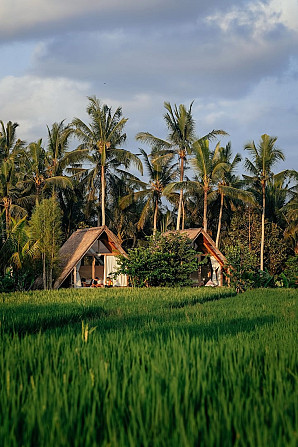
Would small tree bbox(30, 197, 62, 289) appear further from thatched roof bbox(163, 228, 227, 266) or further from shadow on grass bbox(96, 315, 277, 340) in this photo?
shadow on grass bbox(96, 315, 277, 340)

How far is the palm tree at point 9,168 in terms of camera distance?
26375 mm

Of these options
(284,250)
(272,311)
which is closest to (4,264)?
(272,311)

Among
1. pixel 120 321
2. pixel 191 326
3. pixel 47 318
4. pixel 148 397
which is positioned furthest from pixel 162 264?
pixel 148 397

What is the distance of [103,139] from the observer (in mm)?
26344

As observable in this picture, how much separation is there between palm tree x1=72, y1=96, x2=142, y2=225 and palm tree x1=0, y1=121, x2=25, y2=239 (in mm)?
4036

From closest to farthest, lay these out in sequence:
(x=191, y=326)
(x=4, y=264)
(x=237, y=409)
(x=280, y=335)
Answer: (x=237, y=409)
(x=280, y=335)
(x=191, y=326)
(x=4, y=264)

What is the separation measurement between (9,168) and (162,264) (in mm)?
11027

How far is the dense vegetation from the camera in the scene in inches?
1053

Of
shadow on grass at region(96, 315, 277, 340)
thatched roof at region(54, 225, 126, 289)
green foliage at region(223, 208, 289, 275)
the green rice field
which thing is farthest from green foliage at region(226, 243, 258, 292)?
the green rice field

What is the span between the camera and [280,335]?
18.8 feet

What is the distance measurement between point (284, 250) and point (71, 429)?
31.5m

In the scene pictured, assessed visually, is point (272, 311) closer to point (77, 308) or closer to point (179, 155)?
point (77, 308)

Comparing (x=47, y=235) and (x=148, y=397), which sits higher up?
(x=47, y=235)

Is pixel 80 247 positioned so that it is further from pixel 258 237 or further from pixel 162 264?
pixel 258 237
